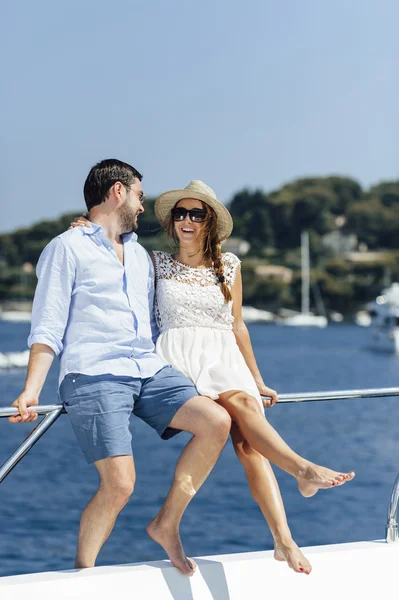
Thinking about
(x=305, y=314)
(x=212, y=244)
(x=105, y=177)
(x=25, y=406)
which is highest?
(x=105, y=177)

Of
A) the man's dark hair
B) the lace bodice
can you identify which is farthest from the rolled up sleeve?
the lace bodice

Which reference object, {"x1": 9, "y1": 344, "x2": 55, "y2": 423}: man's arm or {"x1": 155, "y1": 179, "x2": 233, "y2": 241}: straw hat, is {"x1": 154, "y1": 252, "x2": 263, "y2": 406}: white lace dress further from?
{"x1": 9, "y1": 344, "x2": 55, "y2": 423}: man's arm

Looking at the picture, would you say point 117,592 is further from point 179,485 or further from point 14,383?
point 14,383

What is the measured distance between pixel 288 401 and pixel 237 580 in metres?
0.55

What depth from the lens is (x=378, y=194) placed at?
4318 inches

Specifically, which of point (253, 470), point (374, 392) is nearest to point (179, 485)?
point (253, 470)

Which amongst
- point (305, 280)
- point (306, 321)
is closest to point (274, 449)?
point (305, 280)

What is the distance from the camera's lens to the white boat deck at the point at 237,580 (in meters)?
2.60

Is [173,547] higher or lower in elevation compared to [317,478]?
lower

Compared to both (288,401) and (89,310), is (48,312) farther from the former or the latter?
(288,401)

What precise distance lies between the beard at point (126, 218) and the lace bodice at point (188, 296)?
211mm

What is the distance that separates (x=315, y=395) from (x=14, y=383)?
32.4m

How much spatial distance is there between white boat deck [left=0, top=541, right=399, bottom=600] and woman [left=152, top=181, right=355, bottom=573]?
0.10 metres

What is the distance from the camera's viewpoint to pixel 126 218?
299 centimetres
